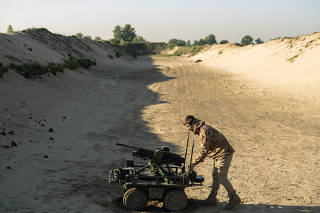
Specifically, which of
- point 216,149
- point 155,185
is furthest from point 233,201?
point 155,185

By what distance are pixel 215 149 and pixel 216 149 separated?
0.02 meters

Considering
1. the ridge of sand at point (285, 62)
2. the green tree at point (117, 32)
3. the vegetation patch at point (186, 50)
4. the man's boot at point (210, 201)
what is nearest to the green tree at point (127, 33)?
the green tree at point (117, 32)

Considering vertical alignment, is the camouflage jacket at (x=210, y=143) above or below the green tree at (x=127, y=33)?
below

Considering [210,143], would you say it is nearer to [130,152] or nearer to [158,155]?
[158,155]

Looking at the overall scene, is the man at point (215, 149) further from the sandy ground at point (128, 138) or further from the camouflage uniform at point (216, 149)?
the sandy ground at point (128, 138)

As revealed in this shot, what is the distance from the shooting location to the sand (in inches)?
331

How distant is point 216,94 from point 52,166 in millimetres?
18391

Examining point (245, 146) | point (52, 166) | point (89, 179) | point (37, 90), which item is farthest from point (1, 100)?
point (245, 146)

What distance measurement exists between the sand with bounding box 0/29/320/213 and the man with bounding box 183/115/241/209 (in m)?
0.72

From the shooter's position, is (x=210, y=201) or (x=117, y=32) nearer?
(x=210, y=201)

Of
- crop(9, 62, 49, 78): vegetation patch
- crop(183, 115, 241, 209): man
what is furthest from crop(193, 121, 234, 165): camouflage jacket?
crop(9, 62, 49, 78): vegetation patch

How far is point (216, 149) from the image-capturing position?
7750 mm

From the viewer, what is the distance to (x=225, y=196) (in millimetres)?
8867

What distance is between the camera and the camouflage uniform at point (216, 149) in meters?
7.55
